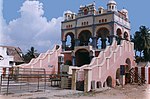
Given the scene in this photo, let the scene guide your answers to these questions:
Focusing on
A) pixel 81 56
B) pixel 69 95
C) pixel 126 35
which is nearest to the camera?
pixel 69 95

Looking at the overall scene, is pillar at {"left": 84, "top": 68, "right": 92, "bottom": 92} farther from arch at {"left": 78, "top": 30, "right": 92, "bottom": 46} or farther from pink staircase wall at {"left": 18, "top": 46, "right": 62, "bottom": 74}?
arch at {"left": 78, "top": 30, "right": 92, "bottom": 46}

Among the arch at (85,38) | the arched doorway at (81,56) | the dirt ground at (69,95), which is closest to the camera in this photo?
the dirt ground at (69,95)

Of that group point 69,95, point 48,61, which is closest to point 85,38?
point 48,61

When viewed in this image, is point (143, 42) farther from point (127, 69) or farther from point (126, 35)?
point (127, 69)

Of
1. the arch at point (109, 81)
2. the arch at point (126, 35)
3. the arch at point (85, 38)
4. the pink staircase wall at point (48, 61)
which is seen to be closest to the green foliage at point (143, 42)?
the arch at point (126, 35)

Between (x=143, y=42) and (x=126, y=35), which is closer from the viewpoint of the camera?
(x=126, y=35)

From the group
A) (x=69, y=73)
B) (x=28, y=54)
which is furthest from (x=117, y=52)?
(x=28, y=54)

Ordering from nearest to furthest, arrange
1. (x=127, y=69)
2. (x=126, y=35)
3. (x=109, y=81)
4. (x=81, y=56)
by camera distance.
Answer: (x=109, y=81) → (x=127, y=69) → (x=81, y=56) → (x=126, y=35)

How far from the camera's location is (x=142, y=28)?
34.6m

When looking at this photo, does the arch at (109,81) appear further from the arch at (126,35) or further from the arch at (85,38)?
the arch at (126,35)

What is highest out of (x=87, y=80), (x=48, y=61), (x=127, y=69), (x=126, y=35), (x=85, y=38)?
(x=126, y=35)

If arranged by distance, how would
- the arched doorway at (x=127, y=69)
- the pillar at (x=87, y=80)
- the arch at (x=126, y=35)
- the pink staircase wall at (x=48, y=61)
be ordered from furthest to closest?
the arch at (x=126, y=35) → the pink staircase wall at (x=48, y=61) → the arched doorway at (x=127, y=69) → the pillar at (x=87, y=80)

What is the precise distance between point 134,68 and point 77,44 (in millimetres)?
7105

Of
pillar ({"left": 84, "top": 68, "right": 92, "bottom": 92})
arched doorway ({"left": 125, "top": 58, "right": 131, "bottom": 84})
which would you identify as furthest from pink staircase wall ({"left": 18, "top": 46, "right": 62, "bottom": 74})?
pillar ({"left": 84, "top": 68, "right": 92, "bottom": 92})
